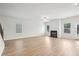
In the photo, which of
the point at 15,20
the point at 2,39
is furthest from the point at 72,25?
the point at 2,39

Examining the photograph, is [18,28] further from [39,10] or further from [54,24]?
[54,24]

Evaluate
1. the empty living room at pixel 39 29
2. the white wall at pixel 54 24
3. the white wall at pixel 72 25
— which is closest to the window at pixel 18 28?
the empty living room at pixel 39 29

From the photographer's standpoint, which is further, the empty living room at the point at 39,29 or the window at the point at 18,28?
the window at the point at 18,28

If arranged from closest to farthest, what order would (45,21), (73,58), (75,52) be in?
(73,58) < (75,52) < (45,21)

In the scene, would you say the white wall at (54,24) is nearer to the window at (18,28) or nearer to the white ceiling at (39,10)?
the white ceiling at (39,10)

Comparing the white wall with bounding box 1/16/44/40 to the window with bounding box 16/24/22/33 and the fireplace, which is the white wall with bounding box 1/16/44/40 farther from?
the fireplace

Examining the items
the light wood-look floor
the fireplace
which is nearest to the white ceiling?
the fireplace

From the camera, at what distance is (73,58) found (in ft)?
5.38

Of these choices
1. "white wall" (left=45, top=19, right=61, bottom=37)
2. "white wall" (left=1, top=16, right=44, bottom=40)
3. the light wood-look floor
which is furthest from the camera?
Answer: "white wall" (left=45, top=19, right=61, bottom=37)

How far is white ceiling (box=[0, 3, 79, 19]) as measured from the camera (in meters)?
1.80

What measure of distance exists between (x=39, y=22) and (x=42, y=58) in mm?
774

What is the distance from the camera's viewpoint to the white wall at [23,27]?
190cm

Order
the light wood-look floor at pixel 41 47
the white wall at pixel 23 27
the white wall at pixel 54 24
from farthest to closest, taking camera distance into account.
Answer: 1. the white wall at pixel 54 24
2. the white wall at pixel 23 27
3. the light wood-look floor at pixel 41 47

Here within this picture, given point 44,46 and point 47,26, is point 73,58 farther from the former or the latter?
point 47,26
